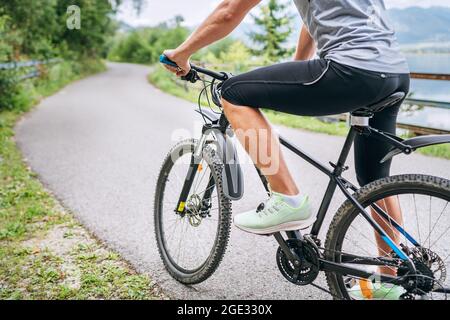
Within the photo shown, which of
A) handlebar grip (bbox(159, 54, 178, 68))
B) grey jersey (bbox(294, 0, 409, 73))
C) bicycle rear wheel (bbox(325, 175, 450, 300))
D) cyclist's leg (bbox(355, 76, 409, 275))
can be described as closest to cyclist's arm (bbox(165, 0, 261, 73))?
handlebar grip (bbox(159, 54, 178, 68))

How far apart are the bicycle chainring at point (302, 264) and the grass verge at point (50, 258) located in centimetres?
83

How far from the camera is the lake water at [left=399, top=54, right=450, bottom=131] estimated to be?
655cm

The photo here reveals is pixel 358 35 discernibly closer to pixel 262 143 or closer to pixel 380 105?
pixel 380 105

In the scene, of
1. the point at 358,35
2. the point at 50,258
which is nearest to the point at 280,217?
the point at 358,35

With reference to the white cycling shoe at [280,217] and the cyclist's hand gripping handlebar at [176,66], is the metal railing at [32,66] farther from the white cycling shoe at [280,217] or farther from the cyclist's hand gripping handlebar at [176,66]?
the white cycling shoe at [280,217]

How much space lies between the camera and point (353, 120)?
2029 millimetres

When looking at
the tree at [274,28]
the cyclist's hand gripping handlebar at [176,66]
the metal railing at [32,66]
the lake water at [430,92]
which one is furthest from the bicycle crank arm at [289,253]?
the tree at [274,28]

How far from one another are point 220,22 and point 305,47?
0.75 meters

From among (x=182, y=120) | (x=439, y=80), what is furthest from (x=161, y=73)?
(x=439, y=80)

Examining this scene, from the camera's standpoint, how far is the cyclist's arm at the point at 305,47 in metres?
2.53

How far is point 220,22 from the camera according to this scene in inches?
78.1

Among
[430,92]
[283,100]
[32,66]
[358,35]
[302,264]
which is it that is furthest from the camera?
[32,66]
